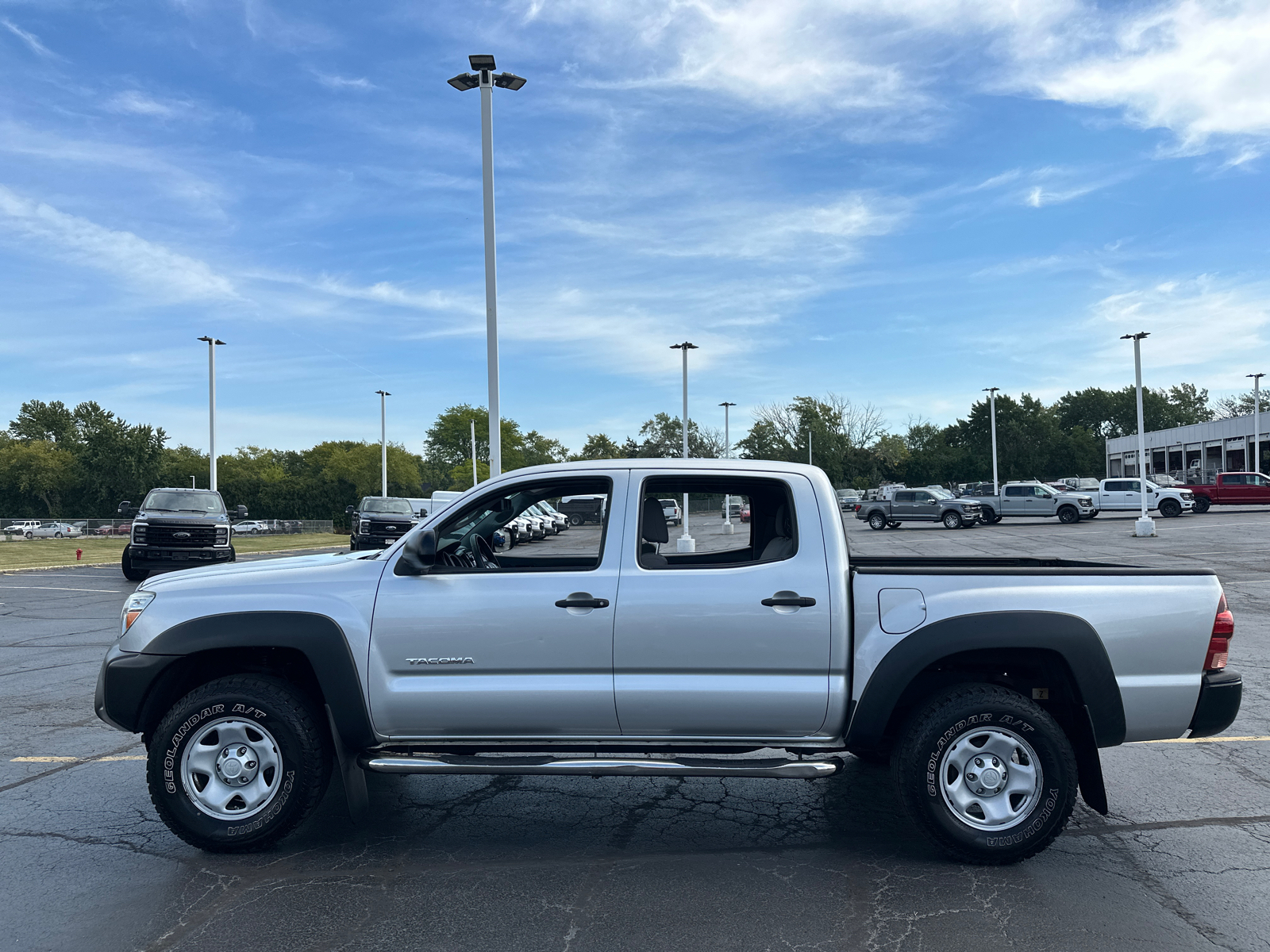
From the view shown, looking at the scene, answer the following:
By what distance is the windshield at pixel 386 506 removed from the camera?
2975cm

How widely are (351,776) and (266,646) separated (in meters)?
0.76

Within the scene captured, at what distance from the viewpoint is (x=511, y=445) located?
10962 centimetres

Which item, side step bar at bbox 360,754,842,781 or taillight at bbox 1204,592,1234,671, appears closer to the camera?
side step bar at bbox 360,754,842,781

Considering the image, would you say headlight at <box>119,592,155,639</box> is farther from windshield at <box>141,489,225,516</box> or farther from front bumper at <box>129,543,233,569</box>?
windshield at <box>141,489,225,516</box>

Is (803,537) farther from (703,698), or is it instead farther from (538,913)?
(538,913)

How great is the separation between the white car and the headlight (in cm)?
6120

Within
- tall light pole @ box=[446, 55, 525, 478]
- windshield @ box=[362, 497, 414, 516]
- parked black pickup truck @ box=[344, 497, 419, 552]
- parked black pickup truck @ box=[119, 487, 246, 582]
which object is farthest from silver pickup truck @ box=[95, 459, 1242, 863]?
windshield @ box=[362, 497, 414, 516]

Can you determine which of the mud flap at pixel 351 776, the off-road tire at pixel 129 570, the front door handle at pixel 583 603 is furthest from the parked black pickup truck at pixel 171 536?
the front door handle at pixel 583 603

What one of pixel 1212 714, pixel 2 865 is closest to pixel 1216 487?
pixel 1212 714

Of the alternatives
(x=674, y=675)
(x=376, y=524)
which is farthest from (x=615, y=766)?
(x=376, y=524)

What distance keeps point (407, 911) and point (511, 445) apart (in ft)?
350

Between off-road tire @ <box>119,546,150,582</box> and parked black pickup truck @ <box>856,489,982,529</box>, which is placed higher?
parked black pickup truck @ <box>856,489,982,529</box>

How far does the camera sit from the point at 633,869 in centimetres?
435

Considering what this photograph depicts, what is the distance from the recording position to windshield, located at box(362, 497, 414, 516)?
1171 inches
